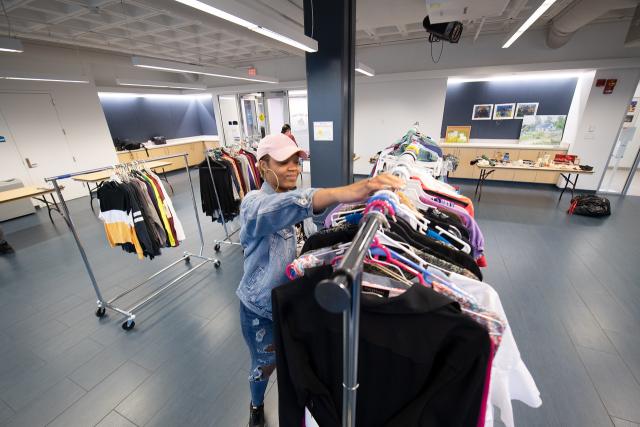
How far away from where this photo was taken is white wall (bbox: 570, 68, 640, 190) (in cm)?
576

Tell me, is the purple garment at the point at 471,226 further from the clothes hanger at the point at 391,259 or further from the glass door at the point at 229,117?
the glass door at the point at 229,117

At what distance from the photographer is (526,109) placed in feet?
23.7

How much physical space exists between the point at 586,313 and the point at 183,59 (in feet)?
37.0

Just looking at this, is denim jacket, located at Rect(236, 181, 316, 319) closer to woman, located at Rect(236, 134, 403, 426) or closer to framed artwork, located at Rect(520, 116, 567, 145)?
woman, located at Rect(236, 134, 403, 426)

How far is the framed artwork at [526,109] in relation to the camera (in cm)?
716

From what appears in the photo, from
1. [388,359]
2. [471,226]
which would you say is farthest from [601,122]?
[388,359]

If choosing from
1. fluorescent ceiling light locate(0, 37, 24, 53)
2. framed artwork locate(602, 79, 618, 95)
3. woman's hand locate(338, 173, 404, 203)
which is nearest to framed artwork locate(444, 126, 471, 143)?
framed artwork locate(602, 79, 618, 95)

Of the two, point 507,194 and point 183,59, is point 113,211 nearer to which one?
point 507,194

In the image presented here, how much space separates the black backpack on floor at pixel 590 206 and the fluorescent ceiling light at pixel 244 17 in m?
5.94

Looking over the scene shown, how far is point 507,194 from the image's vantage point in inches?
261

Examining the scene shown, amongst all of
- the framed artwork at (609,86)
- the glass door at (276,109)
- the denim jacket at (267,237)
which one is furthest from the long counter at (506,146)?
the denim jacket at (267,237)

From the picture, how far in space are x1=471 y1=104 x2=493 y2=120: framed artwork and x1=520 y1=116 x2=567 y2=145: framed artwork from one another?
0.86m

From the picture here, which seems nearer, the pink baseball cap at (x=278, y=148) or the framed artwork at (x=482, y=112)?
the pink baseball cap at (x=278, y=148)

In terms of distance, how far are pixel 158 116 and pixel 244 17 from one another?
10.0 meters
